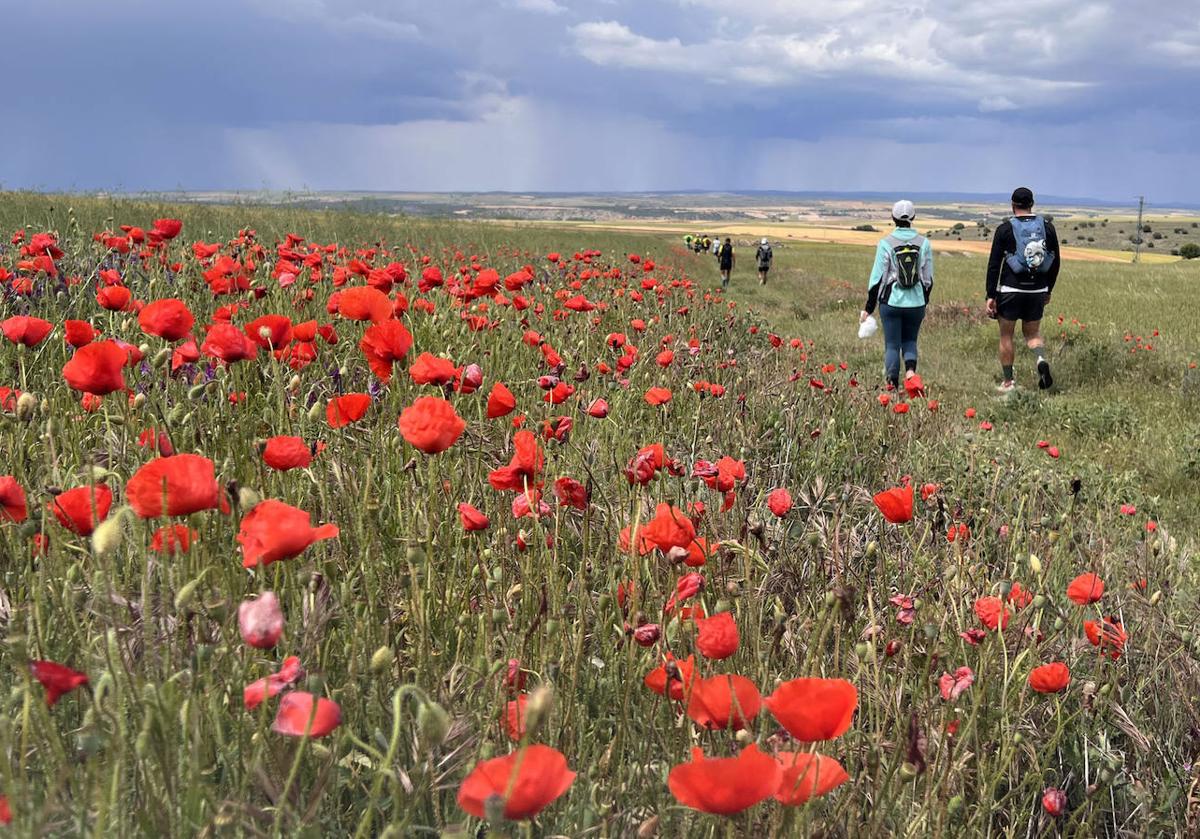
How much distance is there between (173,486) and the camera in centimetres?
118

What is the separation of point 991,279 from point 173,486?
8.37 m

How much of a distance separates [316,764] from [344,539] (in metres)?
0.93

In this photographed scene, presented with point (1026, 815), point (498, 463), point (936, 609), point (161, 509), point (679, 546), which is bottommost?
point (1026, 815)

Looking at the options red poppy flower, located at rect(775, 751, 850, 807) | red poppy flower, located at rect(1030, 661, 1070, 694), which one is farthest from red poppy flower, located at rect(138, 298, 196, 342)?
red poppy flower, located at rect(1030, 661, 1070, 694)

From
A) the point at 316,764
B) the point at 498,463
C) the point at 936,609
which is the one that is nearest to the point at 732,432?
the point at 498,463

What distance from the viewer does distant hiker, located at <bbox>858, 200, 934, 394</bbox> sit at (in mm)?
7309

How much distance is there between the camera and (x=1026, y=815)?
1.90 meters

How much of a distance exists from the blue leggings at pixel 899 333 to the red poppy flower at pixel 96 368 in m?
6.68

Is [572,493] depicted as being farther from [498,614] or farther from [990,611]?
[990,611]

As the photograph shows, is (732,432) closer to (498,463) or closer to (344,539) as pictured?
(498,463)

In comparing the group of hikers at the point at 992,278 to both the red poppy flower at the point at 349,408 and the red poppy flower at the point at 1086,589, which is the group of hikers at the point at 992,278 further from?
the red poppy flower at the point at 349,408

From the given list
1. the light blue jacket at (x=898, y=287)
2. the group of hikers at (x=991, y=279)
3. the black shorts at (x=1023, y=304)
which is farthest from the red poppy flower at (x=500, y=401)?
the black shorts at (x=1023, y=304)

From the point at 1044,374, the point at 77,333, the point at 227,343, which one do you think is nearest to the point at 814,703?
the point at 227,343

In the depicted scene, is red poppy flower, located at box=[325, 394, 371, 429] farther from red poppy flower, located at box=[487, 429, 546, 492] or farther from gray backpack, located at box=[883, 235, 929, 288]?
gray backpack, located at box=[883, 235, 929, 288]
